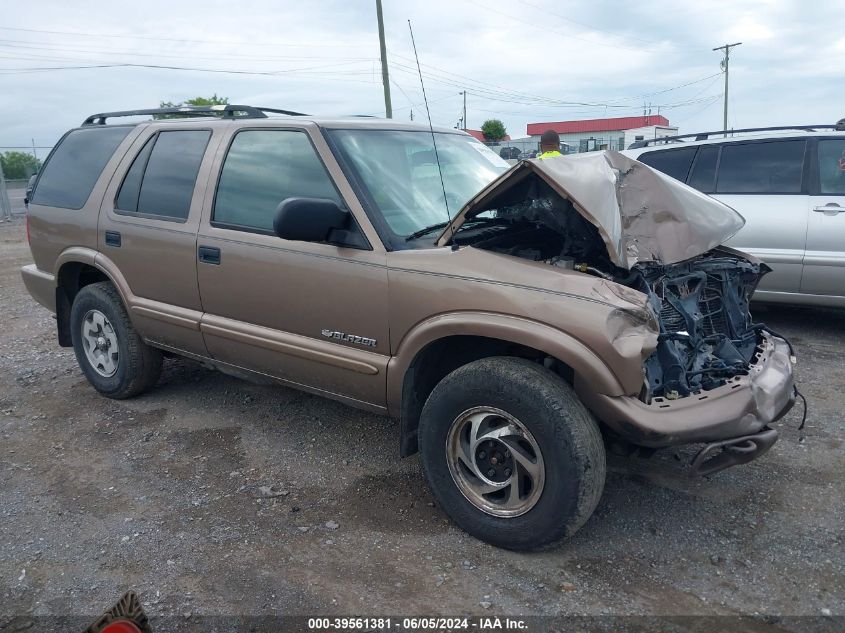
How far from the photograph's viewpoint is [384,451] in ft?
13.1

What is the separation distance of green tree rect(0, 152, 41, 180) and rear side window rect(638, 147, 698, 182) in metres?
22.2

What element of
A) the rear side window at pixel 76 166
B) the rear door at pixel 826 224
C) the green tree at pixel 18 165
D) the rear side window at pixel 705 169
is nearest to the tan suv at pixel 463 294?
the rear side window at pixel 76 166

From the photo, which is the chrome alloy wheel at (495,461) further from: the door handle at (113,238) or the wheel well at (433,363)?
the door handle at (113,238)

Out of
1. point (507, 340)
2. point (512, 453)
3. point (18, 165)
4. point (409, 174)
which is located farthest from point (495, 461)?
point (18, 165)

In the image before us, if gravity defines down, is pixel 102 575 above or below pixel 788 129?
below

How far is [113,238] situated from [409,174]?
212cm

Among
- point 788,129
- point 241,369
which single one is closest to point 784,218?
point 788,129

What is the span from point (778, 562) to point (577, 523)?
0.91 metres

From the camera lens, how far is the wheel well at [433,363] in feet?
10.3

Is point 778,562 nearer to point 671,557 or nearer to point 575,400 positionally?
point 671,557

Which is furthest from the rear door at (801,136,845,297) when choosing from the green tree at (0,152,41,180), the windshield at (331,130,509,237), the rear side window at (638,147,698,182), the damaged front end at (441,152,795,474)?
the green tree at (0,152,41,180)

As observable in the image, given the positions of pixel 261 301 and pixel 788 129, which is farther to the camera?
pixel 788 129

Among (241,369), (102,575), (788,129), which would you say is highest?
(788,129)

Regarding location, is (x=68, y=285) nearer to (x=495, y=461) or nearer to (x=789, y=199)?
(x=495, y=461)
